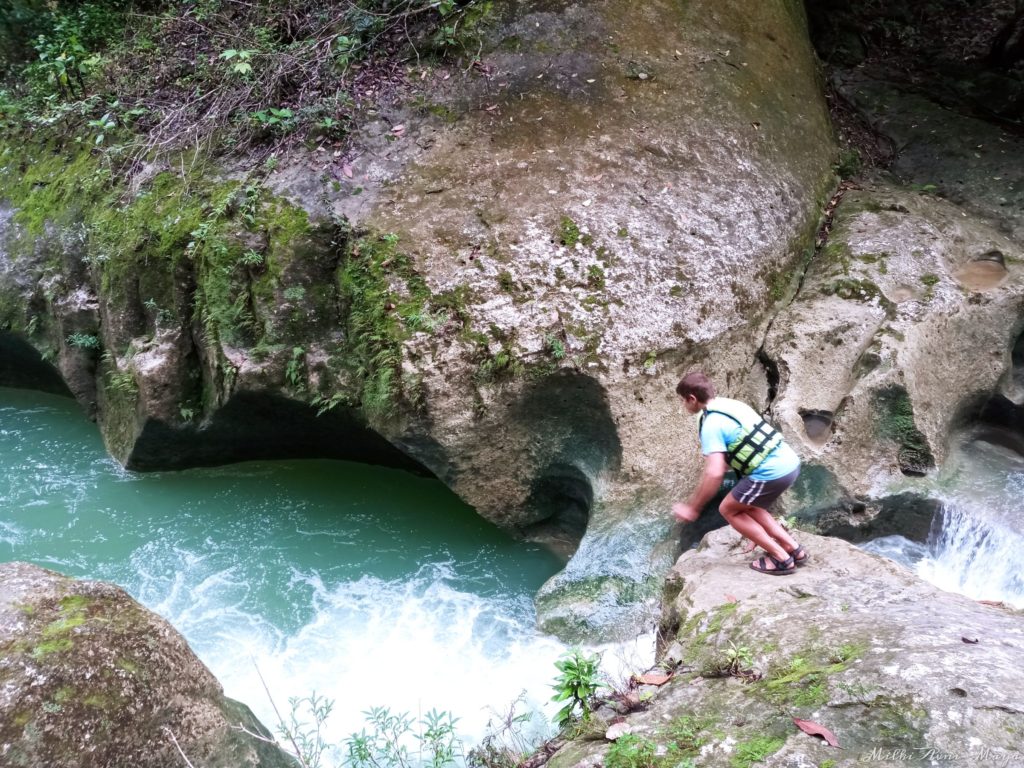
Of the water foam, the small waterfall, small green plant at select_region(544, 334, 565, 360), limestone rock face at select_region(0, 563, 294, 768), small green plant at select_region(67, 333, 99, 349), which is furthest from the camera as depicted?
small green plant at select_region(67, 333, 99, 349)

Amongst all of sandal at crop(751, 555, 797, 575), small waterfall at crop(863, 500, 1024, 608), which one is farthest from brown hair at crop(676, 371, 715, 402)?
small waterfall at crop(863, 500, 1024, 608)

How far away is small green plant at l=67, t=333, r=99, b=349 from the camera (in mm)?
7777

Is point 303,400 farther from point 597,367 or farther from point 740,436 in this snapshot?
point 740,436

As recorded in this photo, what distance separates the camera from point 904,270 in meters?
6.69

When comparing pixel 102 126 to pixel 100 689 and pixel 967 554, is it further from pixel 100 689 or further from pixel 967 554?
pixel 967 554

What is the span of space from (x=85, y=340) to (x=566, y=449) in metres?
4.87

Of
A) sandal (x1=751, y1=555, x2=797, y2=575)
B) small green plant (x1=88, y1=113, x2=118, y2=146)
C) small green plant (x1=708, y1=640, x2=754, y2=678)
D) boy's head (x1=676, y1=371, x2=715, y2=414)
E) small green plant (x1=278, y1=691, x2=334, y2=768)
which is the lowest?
small green plant (x1=278, y1=691, x2=334, y2=768)

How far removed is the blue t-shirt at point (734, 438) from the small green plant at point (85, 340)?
608 cm

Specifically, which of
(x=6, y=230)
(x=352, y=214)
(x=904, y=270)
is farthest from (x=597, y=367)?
(x=6, y=230)

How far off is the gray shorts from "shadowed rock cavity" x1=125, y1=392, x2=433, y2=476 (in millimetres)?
3160

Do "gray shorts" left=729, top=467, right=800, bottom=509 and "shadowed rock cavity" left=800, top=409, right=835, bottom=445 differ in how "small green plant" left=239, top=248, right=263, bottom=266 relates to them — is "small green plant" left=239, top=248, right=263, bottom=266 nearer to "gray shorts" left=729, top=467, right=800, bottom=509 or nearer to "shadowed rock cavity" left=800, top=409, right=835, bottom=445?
"gray shorts" left=729, top=467, right=800, bottom=509

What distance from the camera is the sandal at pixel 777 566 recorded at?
456 cm

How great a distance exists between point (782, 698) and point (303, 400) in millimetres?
4589

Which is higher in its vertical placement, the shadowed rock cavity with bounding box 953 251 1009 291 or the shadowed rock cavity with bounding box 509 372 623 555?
the shadowed rock cavity with bounding box 953 251 1009 291
